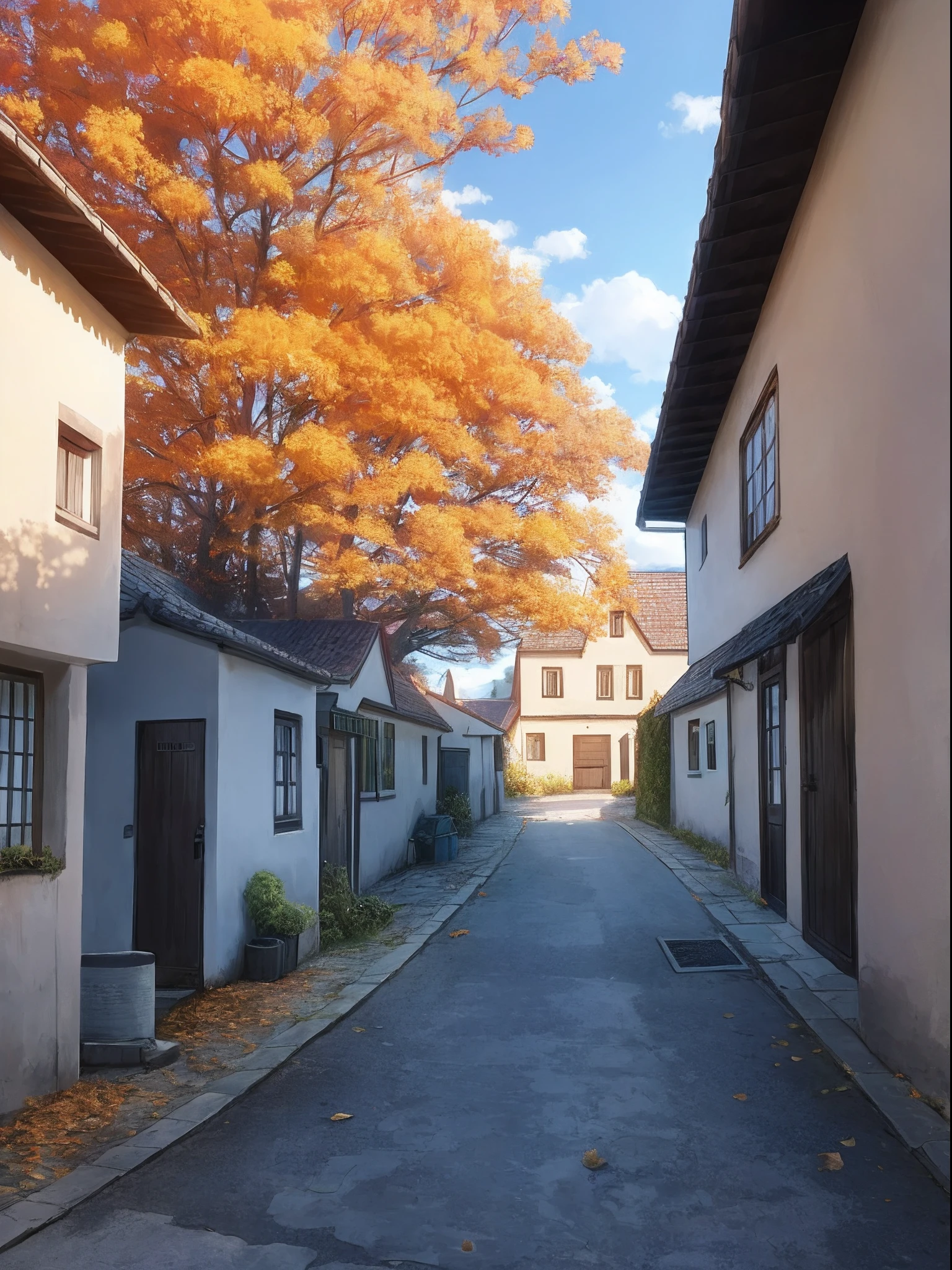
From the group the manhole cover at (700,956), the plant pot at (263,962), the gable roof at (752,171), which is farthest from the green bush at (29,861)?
the gable roof at (752,171)

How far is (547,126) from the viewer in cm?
2048

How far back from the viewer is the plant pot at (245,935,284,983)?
28.6 ft

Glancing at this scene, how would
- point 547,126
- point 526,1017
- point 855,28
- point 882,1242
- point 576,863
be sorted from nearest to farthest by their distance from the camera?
point 882,1242 < point 855,28 < point 526,1017 < point 576,863 < point 547,126

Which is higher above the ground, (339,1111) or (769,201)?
(769,201)

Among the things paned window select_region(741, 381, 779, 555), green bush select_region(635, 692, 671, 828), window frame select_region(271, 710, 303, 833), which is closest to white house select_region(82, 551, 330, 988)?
window frame select_region(271, 710, 303, 833)

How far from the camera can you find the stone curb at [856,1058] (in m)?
4.49

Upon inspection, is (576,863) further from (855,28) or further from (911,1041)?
(855,28)

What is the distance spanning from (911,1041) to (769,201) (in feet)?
21.4

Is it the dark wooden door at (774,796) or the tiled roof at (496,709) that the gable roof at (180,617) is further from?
the tiled roof at (496,709)

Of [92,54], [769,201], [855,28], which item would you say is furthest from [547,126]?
[855,28]

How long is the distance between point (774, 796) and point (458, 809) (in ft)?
41.7

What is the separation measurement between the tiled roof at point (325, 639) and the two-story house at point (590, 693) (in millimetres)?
25470

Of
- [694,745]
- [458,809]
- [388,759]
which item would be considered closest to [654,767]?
[458,809]

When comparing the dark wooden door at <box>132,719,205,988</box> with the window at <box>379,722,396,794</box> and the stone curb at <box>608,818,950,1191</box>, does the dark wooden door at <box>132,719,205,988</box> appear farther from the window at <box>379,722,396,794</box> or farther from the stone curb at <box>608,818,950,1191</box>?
the window at <box>379,722,396,794</box>
